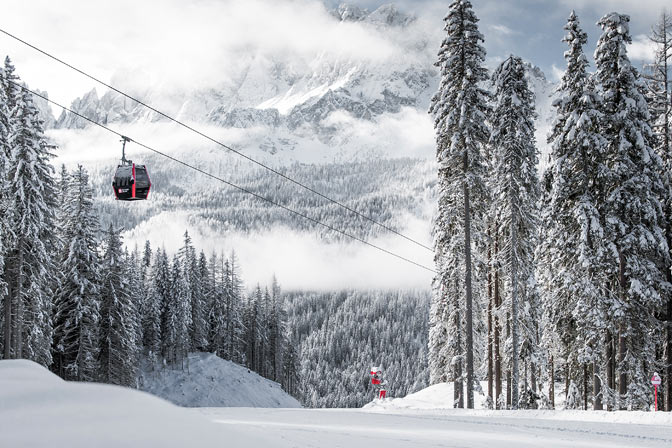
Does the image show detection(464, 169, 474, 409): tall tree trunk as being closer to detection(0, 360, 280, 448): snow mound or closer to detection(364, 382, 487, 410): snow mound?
detection(364, 382, 487, 410): snow mound

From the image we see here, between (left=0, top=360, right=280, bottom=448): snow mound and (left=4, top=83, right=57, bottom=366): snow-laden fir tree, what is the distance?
25.6 meters

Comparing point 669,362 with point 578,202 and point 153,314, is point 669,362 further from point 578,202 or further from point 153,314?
point 153,314

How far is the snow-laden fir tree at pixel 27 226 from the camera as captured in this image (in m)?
26.8

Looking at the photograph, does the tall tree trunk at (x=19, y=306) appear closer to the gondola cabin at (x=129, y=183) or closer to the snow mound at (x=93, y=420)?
the gondola cabin at (x=129, y=183)

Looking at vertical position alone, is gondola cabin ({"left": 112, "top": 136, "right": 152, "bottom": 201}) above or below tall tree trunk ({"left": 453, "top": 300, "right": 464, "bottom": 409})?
above

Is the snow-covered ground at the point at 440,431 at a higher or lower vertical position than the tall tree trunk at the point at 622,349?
lower

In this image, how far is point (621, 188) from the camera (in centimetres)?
2203

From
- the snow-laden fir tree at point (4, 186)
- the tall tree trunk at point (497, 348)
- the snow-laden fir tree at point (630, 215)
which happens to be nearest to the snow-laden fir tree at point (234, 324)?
the tall tree trunk at point (497, 348)

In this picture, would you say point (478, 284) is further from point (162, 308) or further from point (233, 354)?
point (233, 354)

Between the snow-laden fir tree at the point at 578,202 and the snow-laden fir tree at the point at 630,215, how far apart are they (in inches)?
21.4

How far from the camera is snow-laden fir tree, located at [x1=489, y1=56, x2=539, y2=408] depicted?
2647 centimetres

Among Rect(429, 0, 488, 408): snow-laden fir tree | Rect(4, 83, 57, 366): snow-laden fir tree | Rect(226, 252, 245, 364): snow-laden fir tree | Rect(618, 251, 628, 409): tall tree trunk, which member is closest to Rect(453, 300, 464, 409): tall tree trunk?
Rect(429, 0, 488, 408): snow-laden fir tree

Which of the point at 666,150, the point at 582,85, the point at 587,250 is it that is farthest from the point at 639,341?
the point at 582,85

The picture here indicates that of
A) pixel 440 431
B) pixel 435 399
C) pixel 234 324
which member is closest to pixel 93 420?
pixel 440 431
